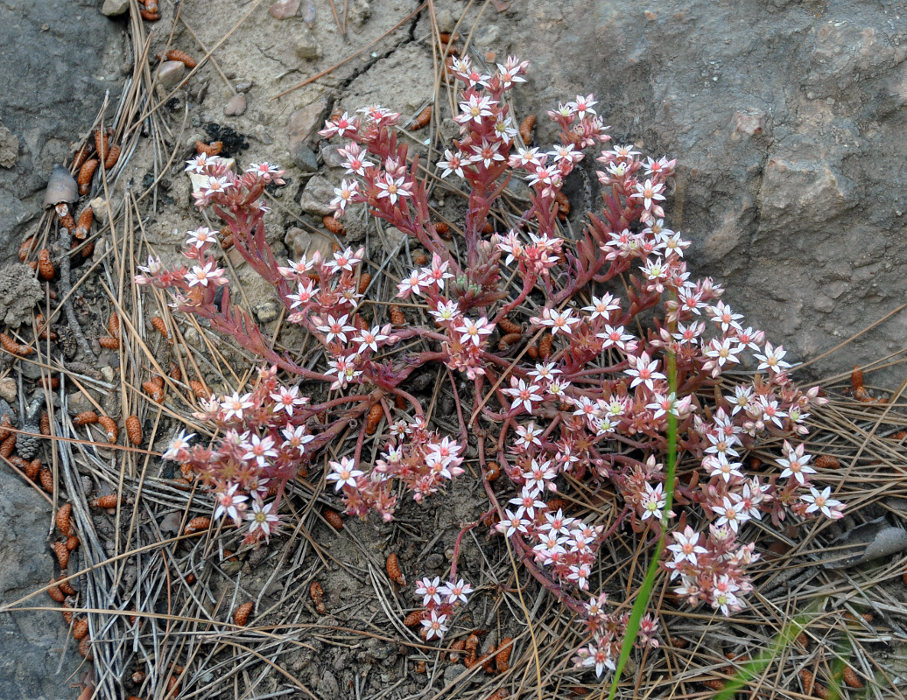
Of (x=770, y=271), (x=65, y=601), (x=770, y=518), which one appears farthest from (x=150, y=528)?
(x=770, y=271)

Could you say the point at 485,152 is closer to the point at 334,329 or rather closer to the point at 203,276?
the point at 334,329

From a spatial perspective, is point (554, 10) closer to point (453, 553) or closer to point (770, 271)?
point (770, 271)

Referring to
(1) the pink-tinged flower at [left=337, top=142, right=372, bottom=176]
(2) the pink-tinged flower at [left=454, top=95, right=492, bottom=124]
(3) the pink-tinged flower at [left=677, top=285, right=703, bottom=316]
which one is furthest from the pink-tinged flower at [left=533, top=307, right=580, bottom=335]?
(1) the pink-tinged flower at [left=337, top=142, right=372, bottom=176]

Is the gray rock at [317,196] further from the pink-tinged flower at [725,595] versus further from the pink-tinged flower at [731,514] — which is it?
the pink-tinged flower at [725,595]

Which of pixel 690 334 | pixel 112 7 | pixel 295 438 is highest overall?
pixel 112 7

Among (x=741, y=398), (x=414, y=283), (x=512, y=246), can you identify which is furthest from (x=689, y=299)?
(x=414, y=283)

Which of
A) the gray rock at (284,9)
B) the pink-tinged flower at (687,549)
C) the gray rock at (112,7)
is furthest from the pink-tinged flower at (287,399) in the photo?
the gray rock at (112,7)
